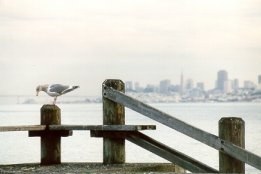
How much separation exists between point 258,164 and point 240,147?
0.37 m

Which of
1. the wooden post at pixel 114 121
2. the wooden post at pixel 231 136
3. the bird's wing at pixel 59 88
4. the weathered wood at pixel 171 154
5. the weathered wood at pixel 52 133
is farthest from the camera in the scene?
the bird's wing at pixel 59 88

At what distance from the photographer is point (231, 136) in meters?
12.0

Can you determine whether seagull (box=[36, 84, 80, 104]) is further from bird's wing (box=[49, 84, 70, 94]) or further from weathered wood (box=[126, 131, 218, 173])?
weathered wood (box=[126, 131, 218, 173])

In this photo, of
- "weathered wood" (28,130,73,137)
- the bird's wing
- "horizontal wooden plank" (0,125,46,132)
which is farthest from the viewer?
the bird's wing

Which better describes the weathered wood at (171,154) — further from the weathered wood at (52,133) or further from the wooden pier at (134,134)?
the weathered wood at (52,133)

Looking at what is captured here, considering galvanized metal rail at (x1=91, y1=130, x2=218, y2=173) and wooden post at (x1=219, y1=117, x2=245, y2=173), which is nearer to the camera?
wooden post at (x1=219, y1=117, x2=245, y2=173)

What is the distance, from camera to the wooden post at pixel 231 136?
1194cm

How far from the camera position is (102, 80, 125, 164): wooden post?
13.2m

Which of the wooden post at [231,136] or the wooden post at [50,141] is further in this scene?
the wooden post at [50,141]

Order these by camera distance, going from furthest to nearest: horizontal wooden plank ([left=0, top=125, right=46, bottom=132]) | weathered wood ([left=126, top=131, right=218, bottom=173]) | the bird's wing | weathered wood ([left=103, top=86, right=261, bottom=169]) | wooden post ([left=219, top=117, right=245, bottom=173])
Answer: the bird's wing < horizontal wooden plank ([left=0, top=125, right=46, bottom=132]) < weathered wood ([left=126, top=131, right=218, bottom=173]) < wooden post ([left=219, top=117, right=245, bottom=173]) < weathered wood ([left=103, top=86, right=261, bottom=169])

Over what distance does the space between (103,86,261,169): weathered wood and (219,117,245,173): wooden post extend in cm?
11

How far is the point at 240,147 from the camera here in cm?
1184

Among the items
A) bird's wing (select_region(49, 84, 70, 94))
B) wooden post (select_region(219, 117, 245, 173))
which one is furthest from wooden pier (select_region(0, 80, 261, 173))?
bird's wing (select_region(49, 84, 70, 94))

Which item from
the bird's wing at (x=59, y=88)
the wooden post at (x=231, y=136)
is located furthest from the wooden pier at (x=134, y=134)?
the bird's wing at (x=59, y=88)
